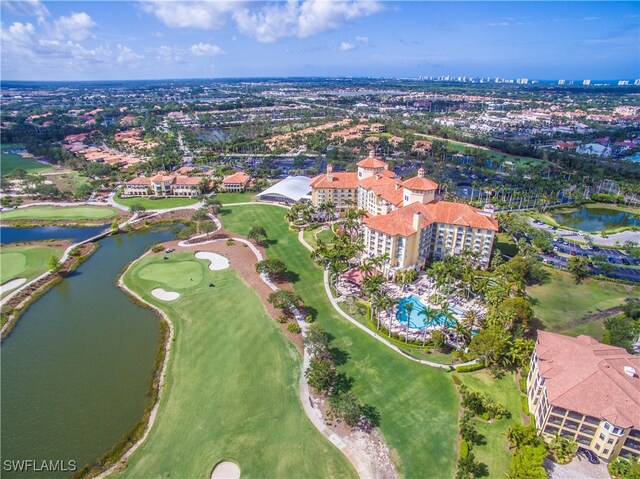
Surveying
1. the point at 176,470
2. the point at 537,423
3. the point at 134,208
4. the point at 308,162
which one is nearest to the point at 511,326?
the point at 537,423

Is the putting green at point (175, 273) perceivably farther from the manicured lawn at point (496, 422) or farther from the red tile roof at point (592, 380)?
the red tile roof at point (592, 380)

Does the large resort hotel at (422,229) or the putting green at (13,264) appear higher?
the large resort hotel at (422,229)

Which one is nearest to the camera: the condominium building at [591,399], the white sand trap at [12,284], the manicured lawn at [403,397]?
the condominium building at [591,399]

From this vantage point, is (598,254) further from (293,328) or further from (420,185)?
(293,328)

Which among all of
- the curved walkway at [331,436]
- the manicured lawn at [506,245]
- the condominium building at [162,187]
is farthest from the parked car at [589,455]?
the condominium building at [162,187]

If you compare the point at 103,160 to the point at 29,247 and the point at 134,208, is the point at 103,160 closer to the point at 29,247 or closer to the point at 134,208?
the point at 134,208

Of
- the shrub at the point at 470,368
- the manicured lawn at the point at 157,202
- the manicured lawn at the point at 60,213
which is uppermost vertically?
the shrub at the point at 470,368

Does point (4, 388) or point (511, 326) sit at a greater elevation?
point (511, 326)
